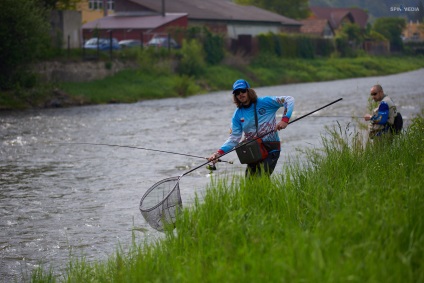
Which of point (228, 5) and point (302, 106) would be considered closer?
point (302, 106)

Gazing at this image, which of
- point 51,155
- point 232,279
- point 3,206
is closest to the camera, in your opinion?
point 232,279

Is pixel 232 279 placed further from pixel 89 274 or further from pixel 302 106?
pixel 302 106

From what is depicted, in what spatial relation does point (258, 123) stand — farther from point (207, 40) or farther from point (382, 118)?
point (207, 40)

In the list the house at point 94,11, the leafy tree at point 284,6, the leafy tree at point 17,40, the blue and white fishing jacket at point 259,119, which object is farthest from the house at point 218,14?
the blue and white fishing jacket at point 259,119

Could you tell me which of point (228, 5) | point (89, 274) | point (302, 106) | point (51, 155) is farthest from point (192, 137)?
point (228, 5)

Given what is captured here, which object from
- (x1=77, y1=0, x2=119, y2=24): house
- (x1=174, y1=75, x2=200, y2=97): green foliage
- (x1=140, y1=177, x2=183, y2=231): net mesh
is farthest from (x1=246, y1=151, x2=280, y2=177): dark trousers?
(x1=77, y1=0, x2=119, y2=24): house

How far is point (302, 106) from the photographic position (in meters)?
33.8

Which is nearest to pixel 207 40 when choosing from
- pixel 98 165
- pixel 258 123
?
pixel 98 165

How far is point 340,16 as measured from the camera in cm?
10819

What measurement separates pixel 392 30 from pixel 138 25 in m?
33.6

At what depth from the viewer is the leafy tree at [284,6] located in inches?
3885

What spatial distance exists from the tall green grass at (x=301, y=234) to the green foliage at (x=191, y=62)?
1457 inches

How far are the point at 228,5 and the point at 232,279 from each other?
77.5m

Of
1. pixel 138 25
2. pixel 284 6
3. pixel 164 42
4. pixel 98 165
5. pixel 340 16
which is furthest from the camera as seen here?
pixel 340 16
